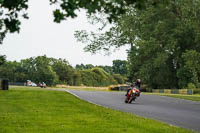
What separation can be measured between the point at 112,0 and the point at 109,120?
7717mm

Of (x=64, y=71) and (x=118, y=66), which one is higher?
(x=118, y=66)

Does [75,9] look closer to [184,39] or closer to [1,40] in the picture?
[1,40]

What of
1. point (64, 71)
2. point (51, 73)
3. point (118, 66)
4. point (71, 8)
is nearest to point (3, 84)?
point (71, 8)

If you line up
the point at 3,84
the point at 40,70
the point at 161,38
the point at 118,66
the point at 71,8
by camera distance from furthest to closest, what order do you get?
1. the point at 118,66
2. the point at 40,70
3. the point at 161,38
4. the point at 3,84
5. the point at 71,8

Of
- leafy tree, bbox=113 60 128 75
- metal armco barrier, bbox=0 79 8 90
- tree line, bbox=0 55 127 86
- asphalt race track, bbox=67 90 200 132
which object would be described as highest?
leafy tree, bbox=113 60 128 75

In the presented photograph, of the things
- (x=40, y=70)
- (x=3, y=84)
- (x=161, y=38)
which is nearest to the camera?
(x=3, y=84)

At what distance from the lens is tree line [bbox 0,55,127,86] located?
122 metres

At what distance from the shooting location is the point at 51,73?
388ft

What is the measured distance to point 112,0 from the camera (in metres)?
4.34

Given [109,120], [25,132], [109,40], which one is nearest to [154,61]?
[109,40]

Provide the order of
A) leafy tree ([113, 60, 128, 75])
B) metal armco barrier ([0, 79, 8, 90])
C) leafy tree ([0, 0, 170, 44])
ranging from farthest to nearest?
leafy tree ([113, 60, 128, 75]) → metal armco barrier ([0, 79, 8, 90]) → leafy tree ([0, 0, 170, 44])

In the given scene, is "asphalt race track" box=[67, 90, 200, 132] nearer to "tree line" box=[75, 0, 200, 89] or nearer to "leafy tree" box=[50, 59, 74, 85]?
"tree line" box=[75, 0, 200, 89]

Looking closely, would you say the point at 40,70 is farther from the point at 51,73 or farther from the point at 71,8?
the point at 71,8

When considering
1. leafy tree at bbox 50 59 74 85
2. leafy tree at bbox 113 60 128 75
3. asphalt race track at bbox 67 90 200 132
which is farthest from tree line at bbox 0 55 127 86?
asphalt race track at bbox 67 90 200 132
